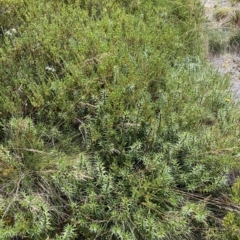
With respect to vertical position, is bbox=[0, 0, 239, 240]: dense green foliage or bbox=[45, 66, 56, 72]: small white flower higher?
bbox=[45, 66, 56, 72]: small white flower

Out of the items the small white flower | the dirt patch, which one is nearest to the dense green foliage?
the small white flower

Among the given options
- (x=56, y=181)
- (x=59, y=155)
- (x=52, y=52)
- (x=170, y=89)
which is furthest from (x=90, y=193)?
(x=52, y=52)

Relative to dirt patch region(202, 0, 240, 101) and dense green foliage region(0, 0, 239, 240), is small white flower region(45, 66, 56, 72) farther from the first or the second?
dirt patch region(202, 0, 240, 101)

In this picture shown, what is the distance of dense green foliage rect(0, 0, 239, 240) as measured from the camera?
2154mm

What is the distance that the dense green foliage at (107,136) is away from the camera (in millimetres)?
2154

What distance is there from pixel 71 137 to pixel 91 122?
0.22 metres

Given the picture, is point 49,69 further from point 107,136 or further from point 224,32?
point 224,32

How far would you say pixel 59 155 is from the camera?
94.4 inches

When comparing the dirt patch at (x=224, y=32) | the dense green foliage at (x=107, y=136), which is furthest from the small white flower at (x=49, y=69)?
the dirt patch at (x=224, y=32)

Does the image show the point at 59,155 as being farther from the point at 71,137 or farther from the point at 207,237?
the point at 207,237

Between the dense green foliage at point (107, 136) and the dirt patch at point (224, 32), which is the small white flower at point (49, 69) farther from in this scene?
the dirt patch at point (224, 32)

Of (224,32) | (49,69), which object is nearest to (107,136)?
(49,69)

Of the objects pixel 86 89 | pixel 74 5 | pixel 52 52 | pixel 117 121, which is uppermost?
pixel 74 5

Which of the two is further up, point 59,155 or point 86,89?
point 86,89
